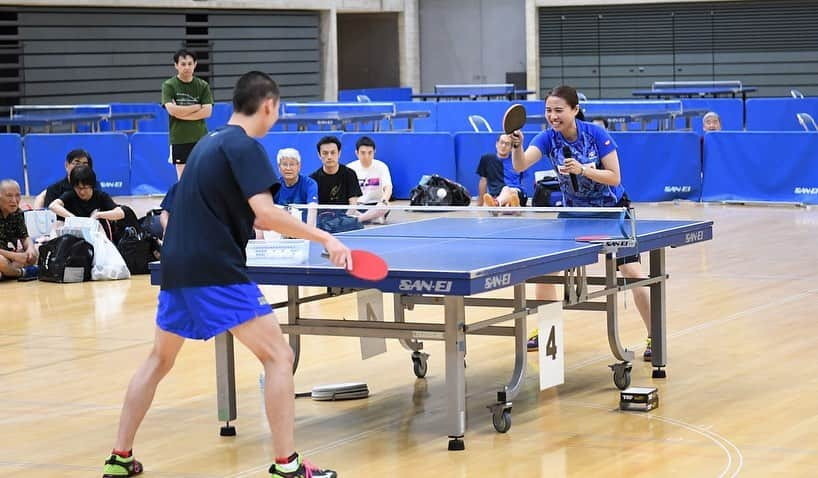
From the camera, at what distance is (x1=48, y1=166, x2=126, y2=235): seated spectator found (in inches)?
455

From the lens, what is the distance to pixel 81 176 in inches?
454

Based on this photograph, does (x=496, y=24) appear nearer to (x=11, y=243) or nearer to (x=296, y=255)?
(x=11, y=243)

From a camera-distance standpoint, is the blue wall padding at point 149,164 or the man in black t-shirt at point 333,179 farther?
the blue wall padding at point 149,164

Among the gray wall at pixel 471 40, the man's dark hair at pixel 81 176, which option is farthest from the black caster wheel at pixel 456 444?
the gray wall at pixel 471 40

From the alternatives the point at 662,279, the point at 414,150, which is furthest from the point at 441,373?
the point at 414,150

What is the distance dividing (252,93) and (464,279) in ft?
3.54

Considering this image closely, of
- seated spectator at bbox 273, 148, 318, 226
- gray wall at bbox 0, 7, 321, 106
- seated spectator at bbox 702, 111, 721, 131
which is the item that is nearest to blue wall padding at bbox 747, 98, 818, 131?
seated spectator at bbox 702, 111, 721, 131

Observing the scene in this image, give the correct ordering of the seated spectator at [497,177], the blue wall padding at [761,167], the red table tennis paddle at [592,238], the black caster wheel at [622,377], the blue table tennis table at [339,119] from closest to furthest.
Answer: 1. the red table tennis paddle at [592,238]
2. the black caster wheel at [622,377]
3. the seated spectator at [497,177]
4. the blue wall padding at [761,167]
5. the blue table tennis table at [339,119]

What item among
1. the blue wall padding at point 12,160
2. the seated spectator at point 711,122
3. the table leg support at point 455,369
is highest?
the seated spectator at point 711,122

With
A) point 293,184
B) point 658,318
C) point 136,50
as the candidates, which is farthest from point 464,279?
point 136,50

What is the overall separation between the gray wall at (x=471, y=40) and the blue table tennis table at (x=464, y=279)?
2392cm

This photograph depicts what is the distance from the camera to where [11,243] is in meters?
11.6

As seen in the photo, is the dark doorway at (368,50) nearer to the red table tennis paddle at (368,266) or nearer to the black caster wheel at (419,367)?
the black caster wheel at (419,367)

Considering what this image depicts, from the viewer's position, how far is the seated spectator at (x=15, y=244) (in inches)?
450
